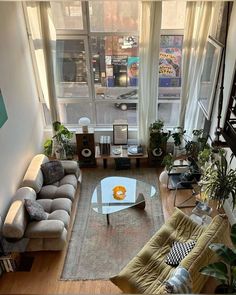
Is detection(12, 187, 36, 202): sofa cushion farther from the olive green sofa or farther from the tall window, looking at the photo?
the tall window

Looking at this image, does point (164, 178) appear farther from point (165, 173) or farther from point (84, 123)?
point (84, 123)

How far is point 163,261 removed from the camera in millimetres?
3365

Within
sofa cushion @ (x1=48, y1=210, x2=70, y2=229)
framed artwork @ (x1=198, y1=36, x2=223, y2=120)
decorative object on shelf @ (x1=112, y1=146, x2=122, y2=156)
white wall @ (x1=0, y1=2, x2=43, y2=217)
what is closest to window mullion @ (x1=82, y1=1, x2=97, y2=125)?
decorative object on shelf @ (x1=112, y1=146, x2=122, y2=156)

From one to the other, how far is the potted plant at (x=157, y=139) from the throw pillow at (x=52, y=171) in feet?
5.99

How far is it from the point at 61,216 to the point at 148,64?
10.1 ft

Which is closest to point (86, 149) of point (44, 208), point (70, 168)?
point (70, 168)

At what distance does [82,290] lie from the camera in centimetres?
341

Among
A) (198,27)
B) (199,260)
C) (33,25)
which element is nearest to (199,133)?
(198,27)

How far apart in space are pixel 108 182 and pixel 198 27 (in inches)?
120

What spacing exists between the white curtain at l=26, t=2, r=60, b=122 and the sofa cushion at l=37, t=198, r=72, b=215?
6.46 ft

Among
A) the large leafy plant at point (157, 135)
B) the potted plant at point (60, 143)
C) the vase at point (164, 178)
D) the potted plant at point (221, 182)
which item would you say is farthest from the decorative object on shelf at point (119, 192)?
the potted plant at point (60, 143)

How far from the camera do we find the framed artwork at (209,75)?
14.4 feet

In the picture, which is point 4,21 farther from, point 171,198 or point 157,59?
point 171,198

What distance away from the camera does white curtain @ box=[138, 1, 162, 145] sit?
4.65 metres
